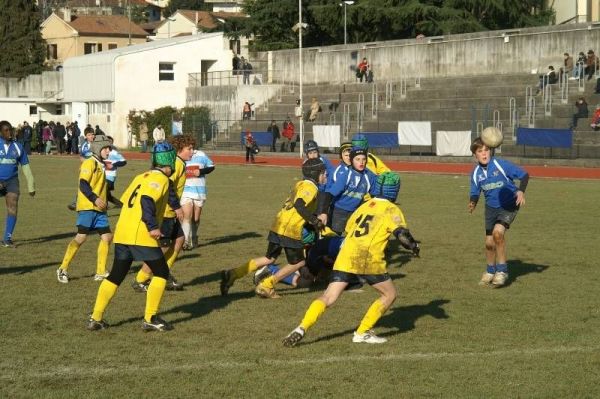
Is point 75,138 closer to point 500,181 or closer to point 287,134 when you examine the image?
point 287,134

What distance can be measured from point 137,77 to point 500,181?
57310 millimetres

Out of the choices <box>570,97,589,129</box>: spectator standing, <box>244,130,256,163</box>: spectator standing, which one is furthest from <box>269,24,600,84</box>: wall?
<box>244,130,256,163</box>: spectator standing

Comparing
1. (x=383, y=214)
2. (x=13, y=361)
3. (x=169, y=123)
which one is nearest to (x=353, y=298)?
(x=383, y=214)

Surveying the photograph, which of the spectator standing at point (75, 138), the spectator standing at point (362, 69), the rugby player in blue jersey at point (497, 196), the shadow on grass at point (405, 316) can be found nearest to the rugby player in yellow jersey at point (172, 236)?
the shadow on grass at point (405, 316)

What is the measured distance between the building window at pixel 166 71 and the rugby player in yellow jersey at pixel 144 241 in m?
59.5

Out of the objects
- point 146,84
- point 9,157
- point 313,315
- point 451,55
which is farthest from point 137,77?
point 313,315

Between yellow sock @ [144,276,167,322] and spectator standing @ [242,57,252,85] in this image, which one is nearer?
yellow sock @ [144,276,167,322]

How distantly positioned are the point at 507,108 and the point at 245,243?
101 ft

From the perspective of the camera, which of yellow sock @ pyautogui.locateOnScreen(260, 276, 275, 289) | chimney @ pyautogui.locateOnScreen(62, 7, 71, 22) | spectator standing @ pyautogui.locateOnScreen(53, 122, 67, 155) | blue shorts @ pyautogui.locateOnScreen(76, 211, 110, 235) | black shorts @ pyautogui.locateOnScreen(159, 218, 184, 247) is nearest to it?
yellow sock @ pyautogui.locateOnScreen(260, 276, 275, 289)

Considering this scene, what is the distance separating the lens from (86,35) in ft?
375

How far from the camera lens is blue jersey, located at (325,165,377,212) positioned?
12250 mm

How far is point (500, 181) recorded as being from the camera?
44.0ft

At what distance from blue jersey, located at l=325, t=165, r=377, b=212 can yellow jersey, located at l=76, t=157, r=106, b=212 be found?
311 centimetres

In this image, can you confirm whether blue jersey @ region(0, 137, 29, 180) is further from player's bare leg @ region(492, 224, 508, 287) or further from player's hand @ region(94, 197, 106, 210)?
player's bare leg @ region(492, 224, 508, 287)
